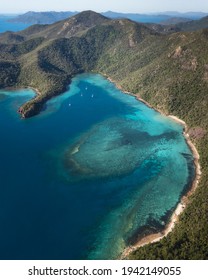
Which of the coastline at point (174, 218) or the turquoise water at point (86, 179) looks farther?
the turquoise water at point (86, 179)

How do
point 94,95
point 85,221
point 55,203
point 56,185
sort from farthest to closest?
point 94,95 → point 56,185 → point 55,203 → point 85,221

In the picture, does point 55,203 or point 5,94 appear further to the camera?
point 5,94

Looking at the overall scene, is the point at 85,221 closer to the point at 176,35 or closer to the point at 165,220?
the point at 165,220

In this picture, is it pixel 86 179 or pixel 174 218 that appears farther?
pixel 86 179

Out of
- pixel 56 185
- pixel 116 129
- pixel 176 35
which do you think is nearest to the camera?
pixel 56 185

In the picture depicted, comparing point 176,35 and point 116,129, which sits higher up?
point 176,35

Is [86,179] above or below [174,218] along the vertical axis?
below

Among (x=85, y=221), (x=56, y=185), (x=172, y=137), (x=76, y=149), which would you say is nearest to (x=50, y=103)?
(x=76, y=149)

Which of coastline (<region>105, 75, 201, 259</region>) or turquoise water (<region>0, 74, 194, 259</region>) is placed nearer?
coastline (<region>105, 75, 201, 259</region>)
